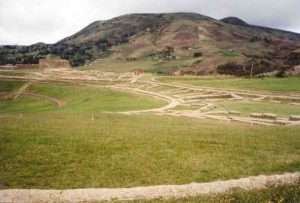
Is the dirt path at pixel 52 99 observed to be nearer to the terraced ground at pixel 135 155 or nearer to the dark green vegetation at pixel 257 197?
the terraced ground at pixel 135 155

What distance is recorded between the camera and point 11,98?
105062 mm

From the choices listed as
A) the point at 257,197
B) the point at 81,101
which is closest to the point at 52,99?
the point at 81,101

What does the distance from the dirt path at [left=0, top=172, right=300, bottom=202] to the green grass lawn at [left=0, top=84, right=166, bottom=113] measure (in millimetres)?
43030

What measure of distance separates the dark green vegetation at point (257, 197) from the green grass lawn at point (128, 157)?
2.92 meters

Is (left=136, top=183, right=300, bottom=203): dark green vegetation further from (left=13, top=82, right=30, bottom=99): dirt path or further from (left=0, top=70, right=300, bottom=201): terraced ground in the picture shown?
(left=13, top=82, right=30, bottom=99): dirt path

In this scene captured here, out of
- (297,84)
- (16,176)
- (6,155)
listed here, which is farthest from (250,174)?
(297,84)

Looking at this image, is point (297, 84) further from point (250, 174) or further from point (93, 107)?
point (250, 174)

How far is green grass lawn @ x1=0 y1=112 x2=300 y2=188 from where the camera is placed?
20.5m

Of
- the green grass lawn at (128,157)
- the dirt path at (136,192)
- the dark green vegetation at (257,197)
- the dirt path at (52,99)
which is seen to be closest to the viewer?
the dark green vegetation at (257,197)

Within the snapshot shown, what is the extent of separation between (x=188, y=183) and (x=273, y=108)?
133ft

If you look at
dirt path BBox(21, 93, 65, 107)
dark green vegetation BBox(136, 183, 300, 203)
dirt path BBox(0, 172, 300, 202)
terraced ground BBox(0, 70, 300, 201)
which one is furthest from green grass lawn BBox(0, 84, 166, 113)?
dark green vegetation BBox(136, 183, 300, 203)

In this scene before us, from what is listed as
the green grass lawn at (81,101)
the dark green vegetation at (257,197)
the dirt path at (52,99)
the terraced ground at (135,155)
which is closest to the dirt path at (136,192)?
the terraced ground at (135,155)

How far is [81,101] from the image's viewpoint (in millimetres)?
83938

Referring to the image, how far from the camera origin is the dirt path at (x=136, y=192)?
17.8 m
